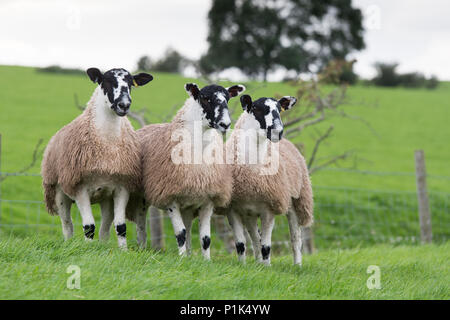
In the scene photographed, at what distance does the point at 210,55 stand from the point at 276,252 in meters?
25.6

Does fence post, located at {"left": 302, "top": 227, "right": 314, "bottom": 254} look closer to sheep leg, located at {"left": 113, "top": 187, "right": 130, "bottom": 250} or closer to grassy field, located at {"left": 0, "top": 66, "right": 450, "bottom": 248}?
grassy field, located at {"left": 0, "top": 66, "right": 450, "bottom": 248}

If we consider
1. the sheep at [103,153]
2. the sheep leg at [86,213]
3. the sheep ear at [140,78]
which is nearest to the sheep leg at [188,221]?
the sheep at [103,153]

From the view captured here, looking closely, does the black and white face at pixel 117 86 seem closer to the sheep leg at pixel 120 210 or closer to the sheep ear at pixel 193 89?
the sheep ear at pixel 193 89

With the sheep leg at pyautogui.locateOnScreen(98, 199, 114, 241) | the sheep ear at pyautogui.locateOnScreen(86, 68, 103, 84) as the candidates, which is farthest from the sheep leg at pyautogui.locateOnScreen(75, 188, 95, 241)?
the sheep ear at pyautogui.locateOnScreen(86, 68, 103, 84)

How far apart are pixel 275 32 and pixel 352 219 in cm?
2383

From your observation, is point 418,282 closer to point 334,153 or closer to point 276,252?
point 276,252

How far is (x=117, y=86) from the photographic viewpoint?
6.14 metres

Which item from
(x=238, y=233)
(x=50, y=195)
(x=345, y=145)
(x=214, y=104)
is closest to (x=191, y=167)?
(x=214, y=104)

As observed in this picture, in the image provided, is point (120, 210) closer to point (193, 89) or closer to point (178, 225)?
point (178, 225)

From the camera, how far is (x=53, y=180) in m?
6.92

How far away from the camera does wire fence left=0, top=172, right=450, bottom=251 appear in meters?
13.1

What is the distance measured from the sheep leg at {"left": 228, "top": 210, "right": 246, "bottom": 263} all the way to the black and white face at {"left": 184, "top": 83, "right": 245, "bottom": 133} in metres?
1.33
